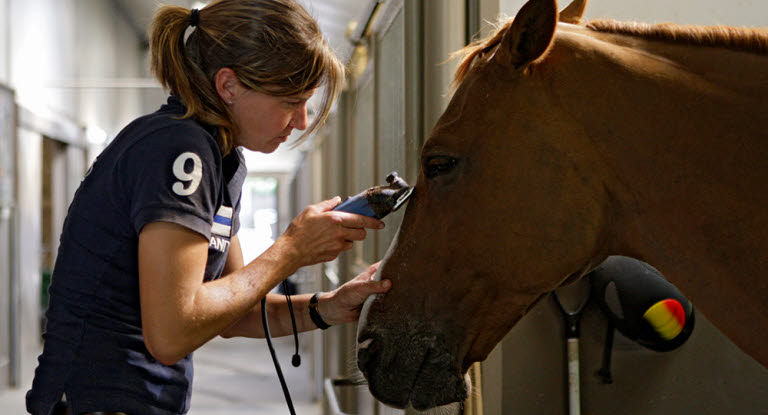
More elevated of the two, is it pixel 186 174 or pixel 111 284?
pixel 186 174

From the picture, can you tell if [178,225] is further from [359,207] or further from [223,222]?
[359,207]

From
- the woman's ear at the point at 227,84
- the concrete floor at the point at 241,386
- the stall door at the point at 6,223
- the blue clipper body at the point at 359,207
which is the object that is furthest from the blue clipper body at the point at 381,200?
the stall door at the point at 6,223

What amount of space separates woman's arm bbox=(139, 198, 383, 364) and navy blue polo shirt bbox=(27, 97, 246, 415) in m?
0.05

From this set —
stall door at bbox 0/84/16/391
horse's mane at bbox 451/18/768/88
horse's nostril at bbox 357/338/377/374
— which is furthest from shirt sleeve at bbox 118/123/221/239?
stall door at bbox 0/84/16/391

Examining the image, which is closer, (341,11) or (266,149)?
(266,149)

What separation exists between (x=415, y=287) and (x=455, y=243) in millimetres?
82

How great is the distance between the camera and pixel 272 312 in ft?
3.83

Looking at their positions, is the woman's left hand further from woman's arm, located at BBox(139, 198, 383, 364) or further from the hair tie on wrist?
the hair tie on wrist

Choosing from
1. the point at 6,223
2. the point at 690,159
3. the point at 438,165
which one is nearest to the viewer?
the point at 690,159

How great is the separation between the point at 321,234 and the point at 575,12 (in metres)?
0.45

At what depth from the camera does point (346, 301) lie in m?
1.05

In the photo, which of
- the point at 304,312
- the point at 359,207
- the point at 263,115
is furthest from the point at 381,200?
the point at 304,312

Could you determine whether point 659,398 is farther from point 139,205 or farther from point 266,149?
point 139,205

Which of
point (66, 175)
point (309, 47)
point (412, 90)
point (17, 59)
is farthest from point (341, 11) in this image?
point (309, 47)
